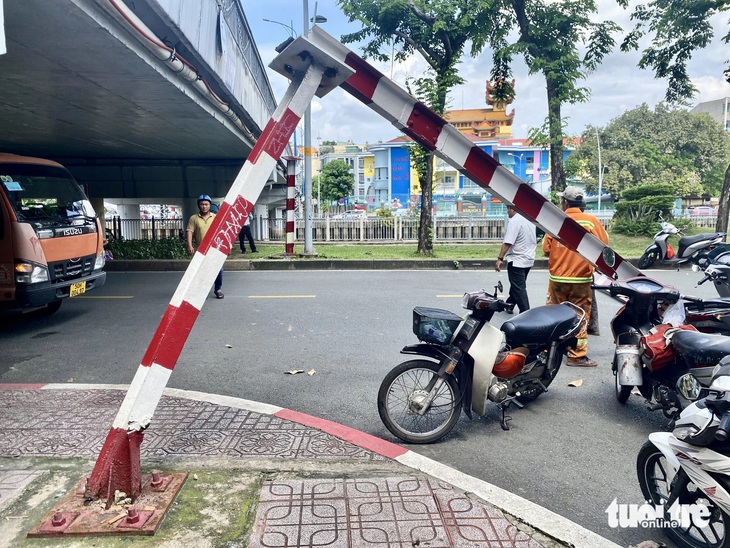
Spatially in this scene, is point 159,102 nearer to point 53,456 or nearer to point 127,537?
point 53,456

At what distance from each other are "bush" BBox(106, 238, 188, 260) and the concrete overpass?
261 cm

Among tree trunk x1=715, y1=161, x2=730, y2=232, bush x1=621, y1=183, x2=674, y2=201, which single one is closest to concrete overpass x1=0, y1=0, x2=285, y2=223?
bush x1=621, y1=183, x2=674, y2=201

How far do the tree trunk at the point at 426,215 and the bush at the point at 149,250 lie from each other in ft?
21.8

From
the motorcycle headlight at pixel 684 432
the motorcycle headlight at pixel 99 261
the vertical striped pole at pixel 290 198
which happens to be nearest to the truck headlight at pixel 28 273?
the motorcycle headlight at pixel 99 261

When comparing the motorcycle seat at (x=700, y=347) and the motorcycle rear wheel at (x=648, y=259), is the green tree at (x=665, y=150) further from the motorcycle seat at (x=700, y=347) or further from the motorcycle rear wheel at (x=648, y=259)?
the motorcycle seat at (x=700, y=347)

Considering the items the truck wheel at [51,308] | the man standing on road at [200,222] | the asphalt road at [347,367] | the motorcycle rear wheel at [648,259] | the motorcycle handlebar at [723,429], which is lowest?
the asphalt road at [347,367]

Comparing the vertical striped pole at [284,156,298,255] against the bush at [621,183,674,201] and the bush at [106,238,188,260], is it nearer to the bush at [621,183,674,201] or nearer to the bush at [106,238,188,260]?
the bush at [106,238,188,260]

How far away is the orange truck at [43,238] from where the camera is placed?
692 cm

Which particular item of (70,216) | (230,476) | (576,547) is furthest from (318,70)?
(70,216)

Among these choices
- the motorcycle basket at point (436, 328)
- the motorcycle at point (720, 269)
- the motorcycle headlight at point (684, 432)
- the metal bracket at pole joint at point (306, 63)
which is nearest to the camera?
the motorcycle headlight at point (684, 432)

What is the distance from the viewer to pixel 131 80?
23.6 ft

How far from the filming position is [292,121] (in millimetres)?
3182

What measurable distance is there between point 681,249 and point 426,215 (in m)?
11.3

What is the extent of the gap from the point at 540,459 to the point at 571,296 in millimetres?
2326
